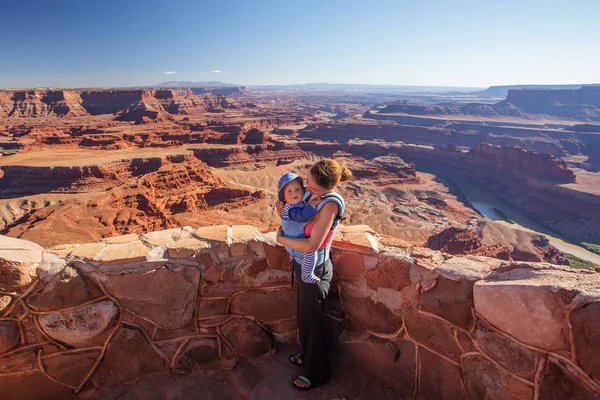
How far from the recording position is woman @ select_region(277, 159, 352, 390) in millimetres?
2180

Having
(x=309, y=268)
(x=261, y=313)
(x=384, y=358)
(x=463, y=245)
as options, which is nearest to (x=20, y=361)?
(x=261, y=313)

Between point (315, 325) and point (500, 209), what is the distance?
37.3m

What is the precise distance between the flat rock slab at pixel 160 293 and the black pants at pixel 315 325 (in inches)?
32.4

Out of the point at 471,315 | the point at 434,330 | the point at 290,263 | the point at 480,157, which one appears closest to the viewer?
the point at 471,315

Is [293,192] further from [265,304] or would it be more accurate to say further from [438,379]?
→ [438,379]

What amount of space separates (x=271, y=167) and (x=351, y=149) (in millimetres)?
13976

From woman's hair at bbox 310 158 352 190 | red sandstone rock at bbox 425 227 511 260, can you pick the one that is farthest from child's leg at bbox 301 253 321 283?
red sandstone rock at bbox 425 227 511 260

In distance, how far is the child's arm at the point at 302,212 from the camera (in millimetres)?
2318

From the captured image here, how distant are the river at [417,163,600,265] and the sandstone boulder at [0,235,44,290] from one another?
29.4 meters

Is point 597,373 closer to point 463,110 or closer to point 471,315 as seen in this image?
point 471,315

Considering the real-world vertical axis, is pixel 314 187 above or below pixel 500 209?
above

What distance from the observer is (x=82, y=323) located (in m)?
2.36

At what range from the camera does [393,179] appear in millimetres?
35500

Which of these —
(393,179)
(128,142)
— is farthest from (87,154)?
(393,179)
